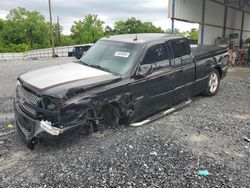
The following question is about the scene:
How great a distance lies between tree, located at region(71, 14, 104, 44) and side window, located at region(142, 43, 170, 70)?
6032cm

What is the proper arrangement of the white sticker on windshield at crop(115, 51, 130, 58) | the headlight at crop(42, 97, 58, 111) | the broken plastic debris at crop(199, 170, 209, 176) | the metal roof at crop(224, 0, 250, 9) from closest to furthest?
1. the broken plastic debris at crop(199, 170, 209, 176)
2. the headlight at crop(42, 97, 58, 111)
3. the white sticker on windshield at crop(115, 51, 130, 58)
4. the metal roof at crop(224, 0, 250, 9)

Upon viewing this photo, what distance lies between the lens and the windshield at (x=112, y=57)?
391 cm

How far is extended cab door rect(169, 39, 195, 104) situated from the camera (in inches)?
184

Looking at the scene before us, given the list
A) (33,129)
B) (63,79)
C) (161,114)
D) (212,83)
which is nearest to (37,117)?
(33,129)

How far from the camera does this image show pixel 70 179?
105 inches

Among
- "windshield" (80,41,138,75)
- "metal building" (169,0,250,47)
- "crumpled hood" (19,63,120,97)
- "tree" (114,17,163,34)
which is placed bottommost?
"crumpled hood" (19,63,120,97)

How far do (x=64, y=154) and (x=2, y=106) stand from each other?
3042 millimetres

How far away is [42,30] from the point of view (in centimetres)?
6047

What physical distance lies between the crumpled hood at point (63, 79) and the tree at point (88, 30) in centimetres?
6074

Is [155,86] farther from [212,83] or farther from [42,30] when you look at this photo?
[42,30]

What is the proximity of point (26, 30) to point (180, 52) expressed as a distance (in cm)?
6307

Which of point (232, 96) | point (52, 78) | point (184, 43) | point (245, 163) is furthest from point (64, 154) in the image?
point (232, 96)

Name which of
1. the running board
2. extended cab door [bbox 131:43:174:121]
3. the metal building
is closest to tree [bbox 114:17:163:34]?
the metal building

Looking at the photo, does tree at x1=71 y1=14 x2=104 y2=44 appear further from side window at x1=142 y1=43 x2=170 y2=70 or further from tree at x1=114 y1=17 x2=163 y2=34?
side window at x1=142 y1=43 x2=170 y2=70
